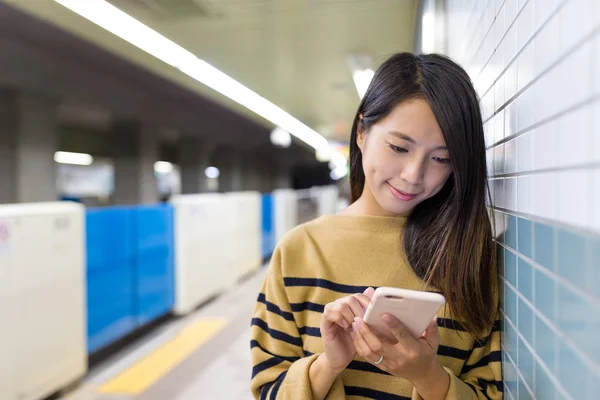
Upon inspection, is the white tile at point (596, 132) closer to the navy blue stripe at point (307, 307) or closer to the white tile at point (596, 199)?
the white tile at point (596, 199)

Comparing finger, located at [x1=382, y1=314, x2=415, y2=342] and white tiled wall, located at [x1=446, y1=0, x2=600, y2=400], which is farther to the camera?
finger, located at [x1=382, y1=314, x2=415, y2=342]

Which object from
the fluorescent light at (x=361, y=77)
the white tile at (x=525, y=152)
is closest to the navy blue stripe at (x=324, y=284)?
the white tile at (x=525, y=152)

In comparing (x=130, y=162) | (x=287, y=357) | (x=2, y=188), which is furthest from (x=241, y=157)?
(x=287, y=357)

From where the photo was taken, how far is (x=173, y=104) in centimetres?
1151

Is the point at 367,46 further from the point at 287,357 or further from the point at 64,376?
the point at 287,357

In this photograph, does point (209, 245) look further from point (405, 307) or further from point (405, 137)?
point (405, 307)

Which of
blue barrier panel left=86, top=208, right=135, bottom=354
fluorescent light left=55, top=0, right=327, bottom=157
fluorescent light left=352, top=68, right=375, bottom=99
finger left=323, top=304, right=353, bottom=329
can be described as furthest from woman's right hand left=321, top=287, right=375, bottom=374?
fluorescent light left=352, top=68, right=375, bottom=99

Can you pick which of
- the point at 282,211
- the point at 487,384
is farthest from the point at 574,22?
the point at 282,211

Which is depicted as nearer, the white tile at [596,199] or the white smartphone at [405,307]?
the white tile at [596,199]

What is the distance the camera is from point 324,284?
4.32 ft

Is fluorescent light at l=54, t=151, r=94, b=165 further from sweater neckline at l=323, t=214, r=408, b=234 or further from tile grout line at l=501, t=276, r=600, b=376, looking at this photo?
tile grout line at l=501, t=276, r=600, b=376

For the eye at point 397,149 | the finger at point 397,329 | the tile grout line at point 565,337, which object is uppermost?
the eye at point 397,149

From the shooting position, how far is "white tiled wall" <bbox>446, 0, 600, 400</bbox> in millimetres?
674

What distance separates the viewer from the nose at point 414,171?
1.13 metres
